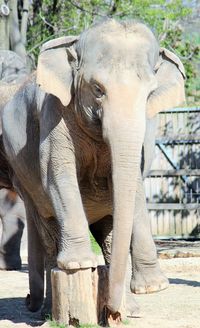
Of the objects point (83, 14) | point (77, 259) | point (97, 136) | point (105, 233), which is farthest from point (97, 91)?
point (83, 14)

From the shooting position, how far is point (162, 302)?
9.02m

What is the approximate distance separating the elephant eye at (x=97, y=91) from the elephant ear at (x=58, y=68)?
39cm

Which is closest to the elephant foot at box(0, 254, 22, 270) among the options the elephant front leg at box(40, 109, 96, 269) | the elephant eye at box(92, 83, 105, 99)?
the elephant front leg at box(40, 109, 96, 269)

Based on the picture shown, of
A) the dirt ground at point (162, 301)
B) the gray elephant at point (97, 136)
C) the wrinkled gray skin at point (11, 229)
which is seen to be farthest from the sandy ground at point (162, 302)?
the gray elephant at point (97, 136)

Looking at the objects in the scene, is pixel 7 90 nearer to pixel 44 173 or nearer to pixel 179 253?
pixel 44 173

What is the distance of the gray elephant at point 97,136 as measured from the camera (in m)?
6.40

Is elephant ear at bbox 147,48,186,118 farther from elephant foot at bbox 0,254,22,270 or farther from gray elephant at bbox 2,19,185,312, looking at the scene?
elephant foot at bbox 0,254,22,270

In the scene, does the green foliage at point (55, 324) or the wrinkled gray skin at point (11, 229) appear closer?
the green foliage at point (55, 324)

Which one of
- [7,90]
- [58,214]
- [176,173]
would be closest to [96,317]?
[58,214]

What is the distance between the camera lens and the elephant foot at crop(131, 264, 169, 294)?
23.0 feet

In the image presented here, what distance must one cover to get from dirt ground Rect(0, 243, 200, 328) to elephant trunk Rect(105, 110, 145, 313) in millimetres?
885

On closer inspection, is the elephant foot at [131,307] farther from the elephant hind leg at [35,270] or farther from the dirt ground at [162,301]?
the elephant hind leg at [35,270]

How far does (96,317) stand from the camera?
693 centimetres

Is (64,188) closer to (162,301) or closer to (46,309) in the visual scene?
(46,309)
